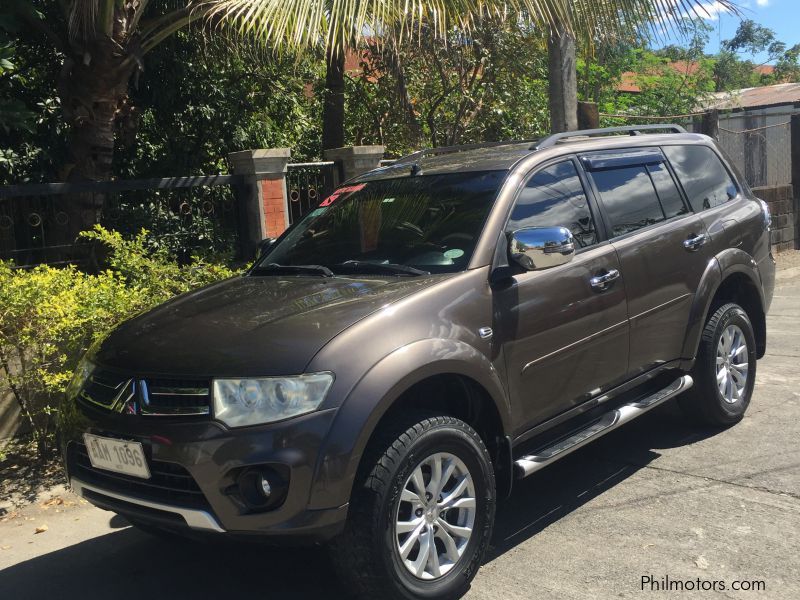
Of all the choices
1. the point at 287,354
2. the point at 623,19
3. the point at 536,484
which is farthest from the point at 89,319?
the point at 623,19

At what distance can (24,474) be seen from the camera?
5.27m

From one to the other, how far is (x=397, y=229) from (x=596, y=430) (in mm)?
1450

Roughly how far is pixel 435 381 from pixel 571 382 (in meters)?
0.89

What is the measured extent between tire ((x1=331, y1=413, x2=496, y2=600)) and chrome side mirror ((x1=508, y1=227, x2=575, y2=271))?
87cm

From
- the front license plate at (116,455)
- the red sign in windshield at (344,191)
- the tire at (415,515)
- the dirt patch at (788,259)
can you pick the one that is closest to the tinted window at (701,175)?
the red sign in windshield at (344,191)

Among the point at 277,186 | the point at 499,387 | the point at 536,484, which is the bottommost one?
the point at 536,484

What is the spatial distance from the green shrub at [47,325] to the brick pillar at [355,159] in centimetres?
384

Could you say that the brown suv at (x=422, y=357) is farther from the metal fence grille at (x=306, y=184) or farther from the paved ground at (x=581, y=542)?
the metal fence grille at (x=306, y=184)

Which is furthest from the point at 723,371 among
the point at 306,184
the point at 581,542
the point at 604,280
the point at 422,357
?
the point at 306,184

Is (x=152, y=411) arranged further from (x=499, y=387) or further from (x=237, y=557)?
(x=499, y=387)

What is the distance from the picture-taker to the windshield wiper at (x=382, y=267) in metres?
3.95

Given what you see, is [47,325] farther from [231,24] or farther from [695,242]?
[695,242]

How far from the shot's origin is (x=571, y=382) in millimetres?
4211

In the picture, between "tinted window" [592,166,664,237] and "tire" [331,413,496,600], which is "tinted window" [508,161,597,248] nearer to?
A: "tinted window" [592,166,664,237]
